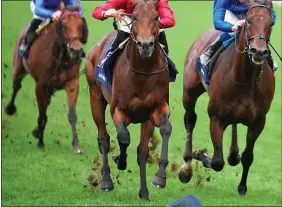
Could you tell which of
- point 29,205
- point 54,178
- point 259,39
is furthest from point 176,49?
point 259,39

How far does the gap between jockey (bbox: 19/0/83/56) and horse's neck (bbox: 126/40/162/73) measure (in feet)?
11.5

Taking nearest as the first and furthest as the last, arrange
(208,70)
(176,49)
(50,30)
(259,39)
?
(259,39) → (208,70) → (50,30) → (176,49)

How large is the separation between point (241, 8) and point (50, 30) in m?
4.58

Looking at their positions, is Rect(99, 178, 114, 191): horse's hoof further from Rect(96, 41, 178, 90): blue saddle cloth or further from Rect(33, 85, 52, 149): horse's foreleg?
Rect(33, 85, 52, 149): horse's foreleg

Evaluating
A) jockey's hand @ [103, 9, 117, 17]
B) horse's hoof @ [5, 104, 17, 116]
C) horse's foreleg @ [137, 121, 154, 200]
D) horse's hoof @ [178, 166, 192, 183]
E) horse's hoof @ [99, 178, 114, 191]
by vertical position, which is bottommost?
horse's hoof @ [5, 104, 17, 116]

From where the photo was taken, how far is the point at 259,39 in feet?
26.7

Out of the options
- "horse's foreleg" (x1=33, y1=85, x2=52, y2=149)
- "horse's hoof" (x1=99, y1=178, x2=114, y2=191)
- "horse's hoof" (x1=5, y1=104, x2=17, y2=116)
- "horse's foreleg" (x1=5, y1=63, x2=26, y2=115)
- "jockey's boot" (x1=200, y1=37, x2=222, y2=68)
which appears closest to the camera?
"jockey's boot" (x1=200, y1=37, x2=222, y2=68)

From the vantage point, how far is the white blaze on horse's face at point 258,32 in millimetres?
8075

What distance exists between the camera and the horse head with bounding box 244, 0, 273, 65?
26.5ft

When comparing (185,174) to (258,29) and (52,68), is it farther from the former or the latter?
(258,29)

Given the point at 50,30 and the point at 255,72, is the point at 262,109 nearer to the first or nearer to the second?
the point at 255,72

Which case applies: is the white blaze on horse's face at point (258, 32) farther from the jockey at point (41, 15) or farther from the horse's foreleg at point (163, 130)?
the jockey at point (41, 15)

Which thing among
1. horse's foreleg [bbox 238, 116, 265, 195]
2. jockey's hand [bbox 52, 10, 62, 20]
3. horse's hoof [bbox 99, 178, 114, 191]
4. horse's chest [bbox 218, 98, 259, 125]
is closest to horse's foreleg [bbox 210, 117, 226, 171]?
horse's chest [bbox 218, 98, 259, 125]

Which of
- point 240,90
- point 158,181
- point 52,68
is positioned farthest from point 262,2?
point 52,68
